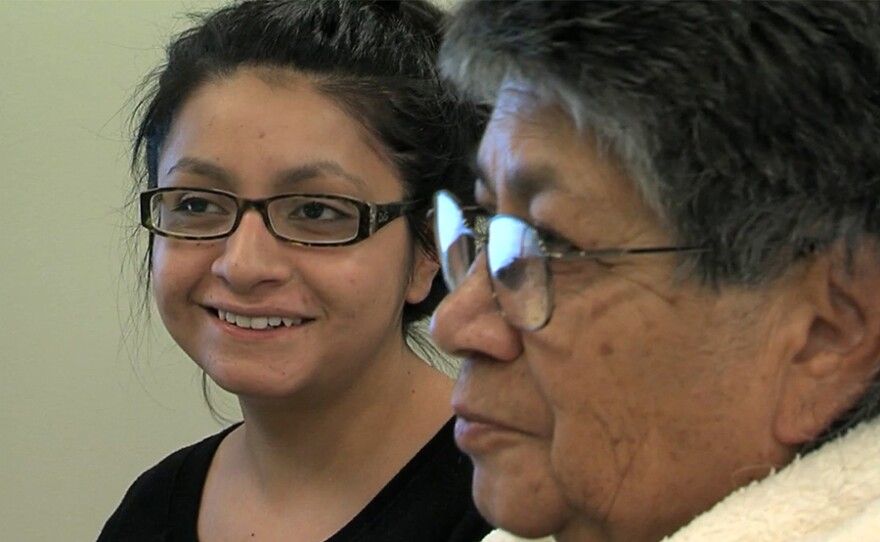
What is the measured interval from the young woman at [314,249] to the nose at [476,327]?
415 millimetres

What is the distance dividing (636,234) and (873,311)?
0.51 feet

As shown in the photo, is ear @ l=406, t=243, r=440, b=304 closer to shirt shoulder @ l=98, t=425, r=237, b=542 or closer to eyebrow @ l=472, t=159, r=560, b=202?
shirt shoulder @ l=98, t=425, r=237, b=542

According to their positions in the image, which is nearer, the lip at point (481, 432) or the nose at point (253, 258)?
the lip at point (481, 432)

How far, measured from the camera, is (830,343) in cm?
70

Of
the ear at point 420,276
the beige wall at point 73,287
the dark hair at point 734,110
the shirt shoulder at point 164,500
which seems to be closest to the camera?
the dark hair at point 734,110

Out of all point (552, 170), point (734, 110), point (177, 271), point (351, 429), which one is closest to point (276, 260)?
point (177, 271)

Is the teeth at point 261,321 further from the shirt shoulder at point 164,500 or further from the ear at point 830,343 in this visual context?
the ear at point 830,343

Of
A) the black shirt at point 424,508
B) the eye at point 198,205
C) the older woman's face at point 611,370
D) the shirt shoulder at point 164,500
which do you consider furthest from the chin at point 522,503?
the shirt shoulder at point 164,500

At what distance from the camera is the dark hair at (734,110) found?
0.66 meters

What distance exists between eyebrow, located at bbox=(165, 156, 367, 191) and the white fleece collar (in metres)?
0.63

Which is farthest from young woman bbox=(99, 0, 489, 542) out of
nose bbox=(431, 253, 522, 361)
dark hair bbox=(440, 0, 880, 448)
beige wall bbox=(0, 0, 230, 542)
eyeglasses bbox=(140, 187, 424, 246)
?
beige wall bbox=(0, 0, 230, 542)

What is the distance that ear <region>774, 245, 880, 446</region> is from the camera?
69 centimetres

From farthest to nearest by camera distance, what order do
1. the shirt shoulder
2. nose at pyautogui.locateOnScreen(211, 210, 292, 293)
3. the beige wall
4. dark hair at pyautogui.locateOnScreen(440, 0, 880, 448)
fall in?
the beige wall, the shirt shoulder, nose at pyautogui.locateOnScreen(211, 210, 292, 293), dark hair at pyautogui.locateOnScreen(440, 0, 880, 448)

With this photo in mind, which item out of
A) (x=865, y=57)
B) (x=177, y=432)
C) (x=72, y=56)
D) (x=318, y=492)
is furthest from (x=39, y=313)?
(x=865, y=57)
